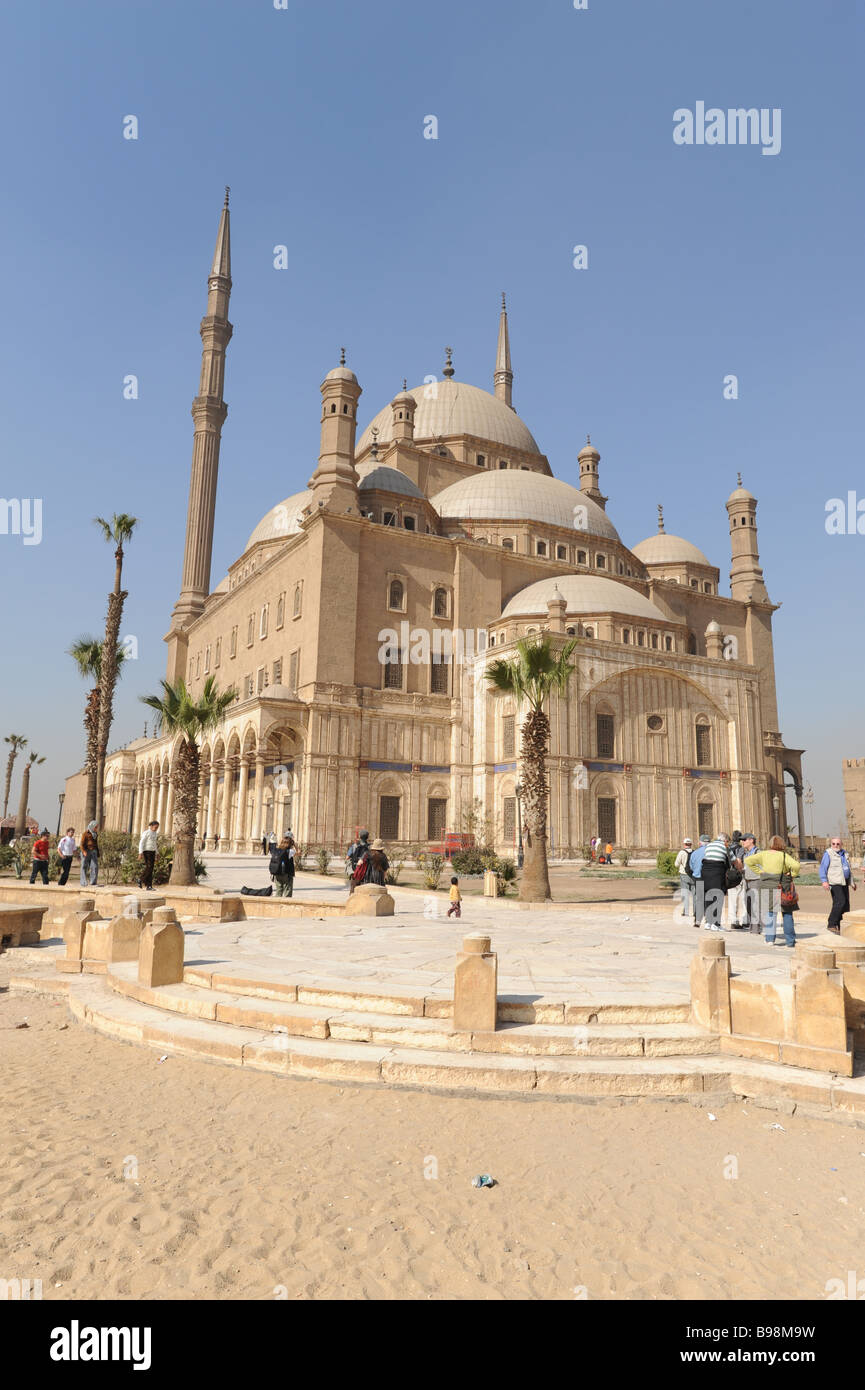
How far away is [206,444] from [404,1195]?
49638 millimetres

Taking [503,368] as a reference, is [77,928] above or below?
below

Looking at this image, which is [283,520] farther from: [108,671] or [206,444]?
[108,671]

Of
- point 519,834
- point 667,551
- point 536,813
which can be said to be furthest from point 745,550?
point 536,813

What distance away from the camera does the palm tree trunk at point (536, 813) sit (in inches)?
672

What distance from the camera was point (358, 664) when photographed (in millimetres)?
35344

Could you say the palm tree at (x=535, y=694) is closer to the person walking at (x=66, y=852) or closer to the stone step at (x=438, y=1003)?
the person walking at (x=66, y=852)

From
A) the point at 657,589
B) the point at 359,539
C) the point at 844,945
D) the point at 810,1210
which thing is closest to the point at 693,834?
the point at 657,589

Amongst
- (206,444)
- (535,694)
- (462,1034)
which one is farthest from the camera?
(206,444)

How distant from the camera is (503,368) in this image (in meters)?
61.3

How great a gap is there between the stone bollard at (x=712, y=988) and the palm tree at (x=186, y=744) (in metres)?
13.9

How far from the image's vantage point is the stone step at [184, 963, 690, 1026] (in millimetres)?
6387

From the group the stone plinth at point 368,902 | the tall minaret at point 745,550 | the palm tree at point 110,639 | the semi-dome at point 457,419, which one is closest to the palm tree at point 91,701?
the palm tree at point 110,639
